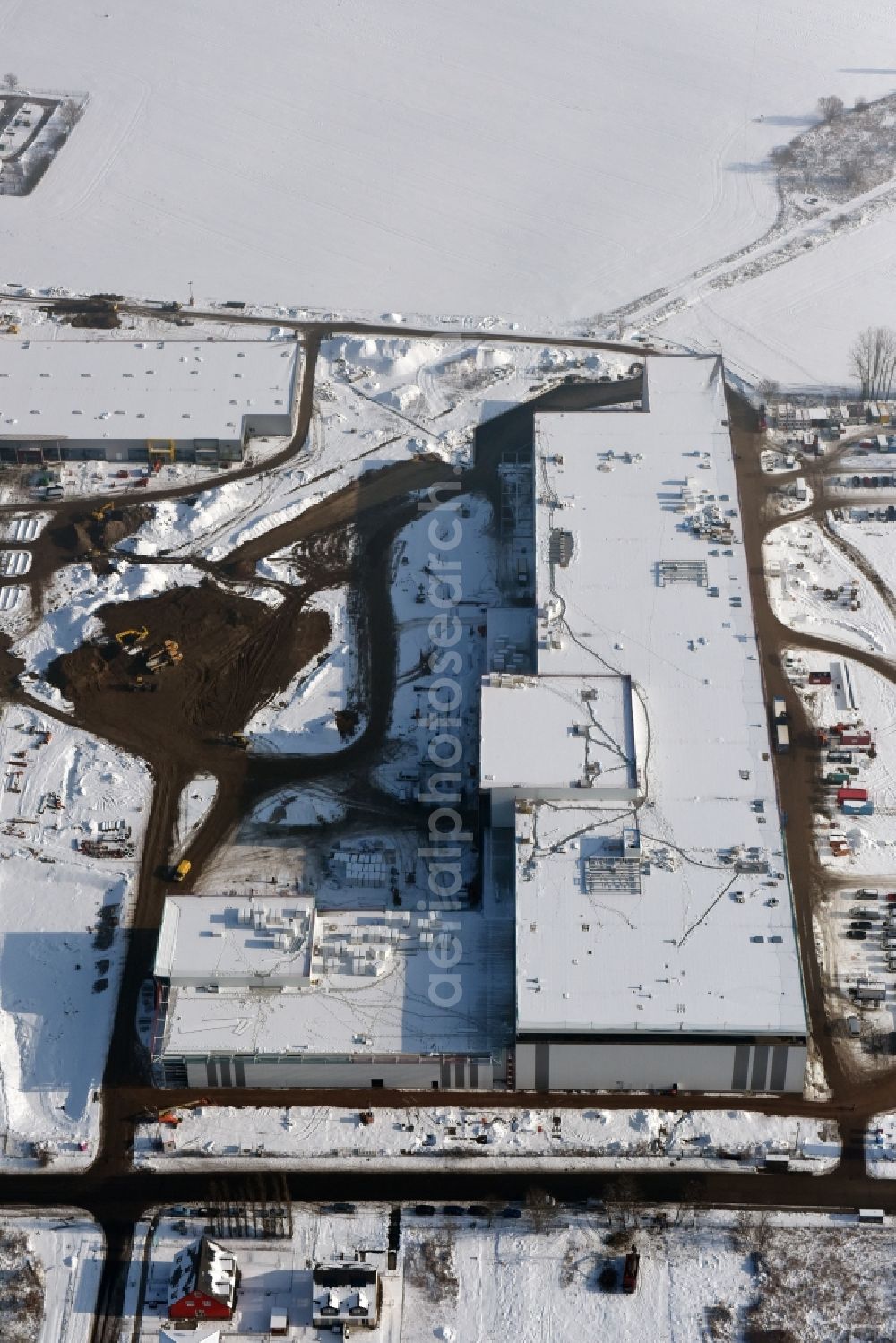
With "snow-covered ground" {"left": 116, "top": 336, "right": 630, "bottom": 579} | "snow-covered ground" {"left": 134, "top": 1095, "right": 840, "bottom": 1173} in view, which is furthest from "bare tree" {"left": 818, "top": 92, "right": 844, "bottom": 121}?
"snow-covered ground" {"left": 134, "top": 1095, "right": 840, "bottom": 1173}

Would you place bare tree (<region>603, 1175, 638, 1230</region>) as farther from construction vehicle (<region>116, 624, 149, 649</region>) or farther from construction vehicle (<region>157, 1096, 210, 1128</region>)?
construction vehicle (<region>116, 624, 149, 649</region>)

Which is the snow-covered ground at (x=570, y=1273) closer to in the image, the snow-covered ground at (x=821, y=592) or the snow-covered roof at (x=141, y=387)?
the snow-covered ground at (x=821, y=592)

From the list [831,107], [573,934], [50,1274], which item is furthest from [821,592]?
[831,107]

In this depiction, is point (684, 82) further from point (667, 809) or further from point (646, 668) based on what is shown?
point (667, 809)

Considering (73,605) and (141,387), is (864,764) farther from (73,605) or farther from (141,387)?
(141,387)

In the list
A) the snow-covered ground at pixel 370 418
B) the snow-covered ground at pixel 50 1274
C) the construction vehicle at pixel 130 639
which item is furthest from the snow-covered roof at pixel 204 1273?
the snow-covered ground at pixel 370 418
